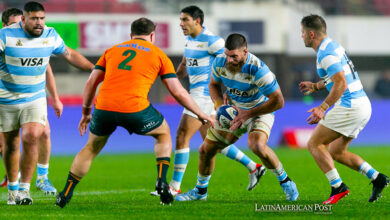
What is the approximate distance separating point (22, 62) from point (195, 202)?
2.55 metres

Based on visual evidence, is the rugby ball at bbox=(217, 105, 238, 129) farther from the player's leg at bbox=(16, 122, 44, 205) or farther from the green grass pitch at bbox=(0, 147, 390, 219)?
the player's leg at bbox=(16, 122, 44, 205)

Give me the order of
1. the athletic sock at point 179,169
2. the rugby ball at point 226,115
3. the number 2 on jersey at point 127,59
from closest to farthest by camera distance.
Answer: the number 2 on jersey at point 127,59, the rugby ball at point 226,115, the athletic sock at point 179,169

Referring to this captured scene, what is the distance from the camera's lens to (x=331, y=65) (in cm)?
778

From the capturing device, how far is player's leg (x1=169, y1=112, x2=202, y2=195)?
9.34 metres

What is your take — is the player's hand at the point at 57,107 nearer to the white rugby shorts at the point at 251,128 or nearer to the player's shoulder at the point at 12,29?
the player's shoulder at the point at 12,29

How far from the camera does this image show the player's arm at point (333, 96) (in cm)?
760

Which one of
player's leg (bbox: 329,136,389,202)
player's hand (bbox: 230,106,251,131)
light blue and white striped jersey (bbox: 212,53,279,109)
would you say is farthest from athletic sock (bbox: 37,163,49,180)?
player's leg (bbox: 329,136,389,202)

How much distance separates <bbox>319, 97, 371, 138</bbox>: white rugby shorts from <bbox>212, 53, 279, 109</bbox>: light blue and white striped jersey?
0.71m

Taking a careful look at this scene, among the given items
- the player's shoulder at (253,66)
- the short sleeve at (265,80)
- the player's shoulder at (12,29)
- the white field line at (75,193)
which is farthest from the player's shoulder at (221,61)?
the white field line at (75,193)

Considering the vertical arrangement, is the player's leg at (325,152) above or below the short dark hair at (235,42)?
below

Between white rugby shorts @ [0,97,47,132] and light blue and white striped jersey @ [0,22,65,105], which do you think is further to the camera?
white rugby shorts @ [0,97,47,132]

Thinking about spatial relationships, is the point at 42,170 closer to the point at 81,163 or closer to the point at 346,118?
the point at 81,163

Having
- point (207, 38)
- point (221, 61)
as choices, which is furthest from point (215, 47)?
point (221, 61)

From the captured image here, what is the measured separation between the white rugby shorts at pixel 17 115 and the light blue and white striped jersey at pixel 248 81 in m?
2.13
